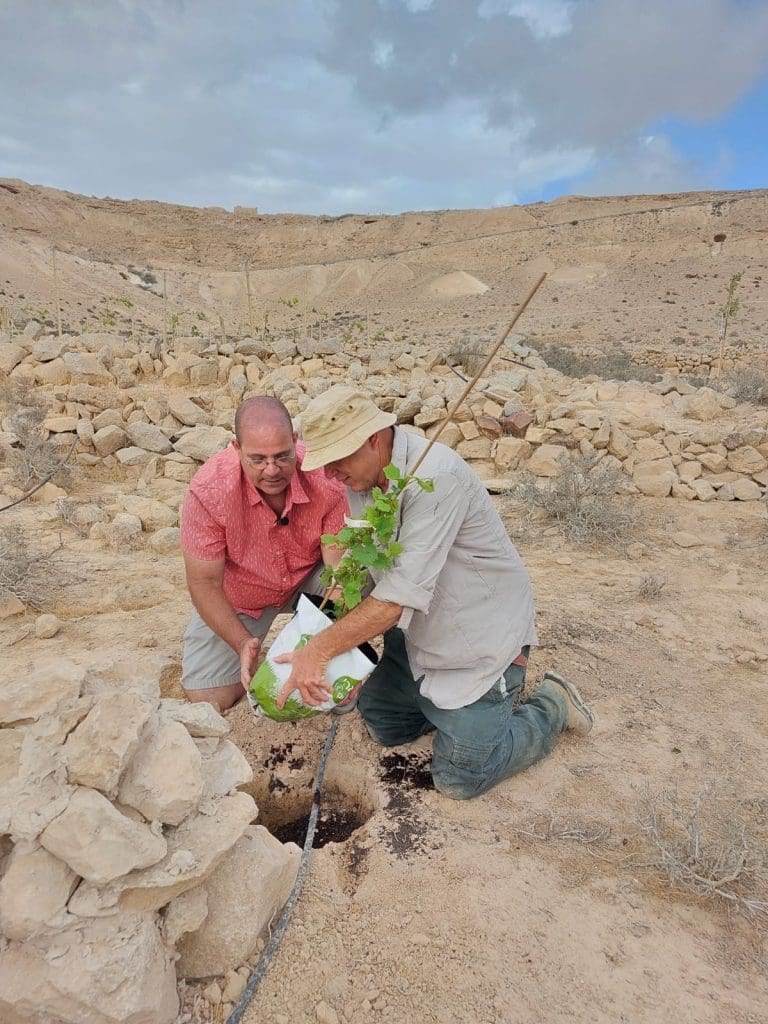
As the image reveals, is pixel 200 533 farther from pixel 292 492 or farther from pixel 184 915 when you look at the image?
pixel 184 915

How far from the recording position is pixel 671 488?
5656mm

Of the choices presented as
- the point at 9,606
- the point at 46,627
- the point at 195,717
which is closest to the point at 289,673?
the point at 195,717

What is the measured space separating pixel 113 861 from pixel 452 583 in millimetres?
1301

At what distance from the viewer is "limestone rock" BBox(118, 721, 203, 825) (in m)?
1.63

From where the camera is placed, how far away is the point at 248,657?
2.52 meters

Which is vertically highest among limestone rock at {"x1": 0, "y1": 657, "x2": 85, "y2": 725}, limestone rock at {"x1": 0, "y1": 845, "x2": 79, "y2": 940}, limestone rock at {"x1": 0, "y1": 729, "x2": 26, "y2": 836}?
limestone rock at {"x1": 0, "y1": 657, "x2": 85, "y2": 725}

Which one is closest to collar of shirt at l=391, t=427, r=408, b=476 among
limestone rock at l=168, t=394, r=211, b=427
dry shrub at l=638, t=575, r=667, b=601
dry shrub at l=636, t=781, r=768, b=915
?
dry shrub at l=636, t=781, r=768, b=915

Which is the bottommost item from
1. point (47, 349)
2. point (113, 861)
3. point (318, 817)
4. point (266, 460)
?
point (318, 817)

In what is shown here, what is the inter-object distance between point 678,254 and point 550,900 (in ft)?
139

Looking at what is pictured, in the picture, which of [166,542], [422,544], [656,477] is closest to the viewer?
[422,544]

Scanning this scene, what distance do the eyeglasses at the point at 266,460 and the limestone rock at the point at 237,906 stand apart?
1.31 m

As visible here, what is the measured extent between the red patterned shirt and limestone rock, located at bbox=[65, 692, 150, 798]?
3.33 ft

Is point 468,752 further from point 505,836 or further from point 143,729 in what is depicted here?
point 143,729

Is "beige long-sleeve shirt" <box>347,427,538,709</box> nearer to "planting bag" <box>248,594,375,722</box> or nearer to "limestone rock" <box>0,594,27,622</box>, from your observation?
"planting bag" <box>248,594,375,722</box>
